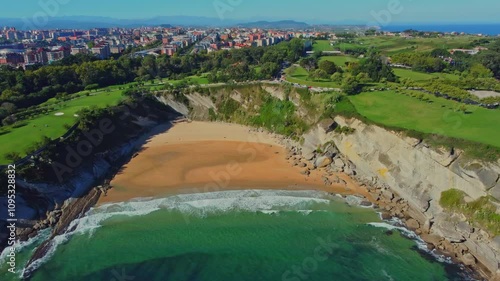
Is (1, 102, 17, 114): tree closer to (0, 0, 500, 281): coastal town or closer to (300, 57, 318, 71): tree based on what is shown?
(0, 0, 500, 281): coastal town

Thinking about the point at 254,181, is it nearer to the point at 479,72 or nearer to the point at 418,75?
the point at 418,75

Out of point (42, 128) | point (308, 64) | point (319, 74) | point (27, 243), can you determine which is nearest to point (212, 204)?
point (27, 243)

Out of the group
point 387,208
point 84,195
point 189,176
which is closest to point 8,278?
point 84,195

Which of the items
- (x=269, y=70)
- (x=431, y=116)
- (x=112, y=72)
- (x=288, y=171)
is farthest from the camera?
(x=112, y=72)

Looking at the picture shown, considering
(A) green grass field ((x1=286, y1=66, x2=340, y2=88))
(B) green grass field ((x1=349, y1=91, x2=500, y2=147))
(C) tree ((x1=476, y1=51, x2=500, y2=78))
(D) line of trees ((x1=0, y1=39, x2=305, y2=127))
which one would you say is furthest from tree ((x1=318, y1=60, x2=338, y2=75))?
(C) tree ((x1=476, y1=51, x2=500, y2=78))

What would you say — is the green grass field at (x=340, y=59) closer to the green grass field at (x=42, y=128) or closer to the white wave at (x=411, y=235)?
the green grass field at (x=42, y=128)

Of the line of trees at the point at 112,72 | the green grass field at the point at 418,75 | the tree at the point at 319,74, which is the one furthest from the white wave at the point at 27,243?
the green grass field at the point at 418,75
